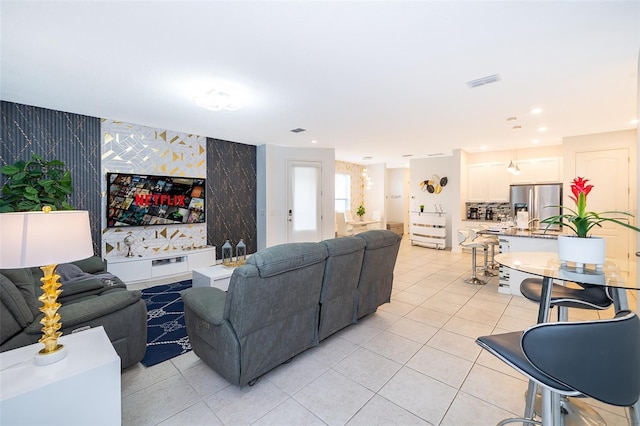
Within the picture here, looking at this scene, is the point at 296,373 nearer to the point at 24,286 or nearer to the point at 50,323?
the point at 50,323

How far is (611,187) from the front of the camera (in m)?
5.19

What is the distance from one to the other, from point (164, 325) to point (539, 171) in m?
7.74

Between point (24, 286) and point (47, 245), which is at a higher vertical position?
point (47, 245)

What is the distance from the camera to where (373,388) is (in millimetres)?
2041

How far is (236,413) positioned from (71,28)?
10.1 ft

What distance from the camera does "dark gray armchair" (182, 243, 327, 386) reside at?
183 cm

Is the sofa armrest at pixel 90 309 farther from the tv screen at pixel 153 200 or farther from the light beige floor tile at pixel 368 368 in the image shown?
the tv screen at pixel 153 200

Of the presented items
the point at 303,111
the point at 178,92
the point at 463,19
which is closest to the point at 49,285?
the point at 178,92

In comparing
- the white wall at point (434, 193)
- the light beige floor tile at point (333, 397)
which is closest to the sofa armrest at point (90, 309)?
the light beige floor tile at point (333, 397)

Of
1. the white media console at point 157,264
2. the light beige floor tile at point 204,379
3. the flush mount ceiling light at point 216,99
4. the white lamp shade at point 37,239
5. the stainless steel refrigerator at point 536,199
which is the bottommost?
the light beige floor tile at point 204,379

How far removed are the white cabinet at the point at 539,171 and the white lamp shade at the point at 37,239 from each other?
7938mm

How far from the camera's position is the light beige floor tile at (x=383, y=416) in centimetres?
172

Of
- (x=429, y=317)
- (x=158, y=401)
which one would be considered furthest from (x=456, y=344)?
(x=158, y=401)

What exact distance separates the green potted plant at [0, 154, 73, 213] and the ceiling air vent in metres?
5.05
